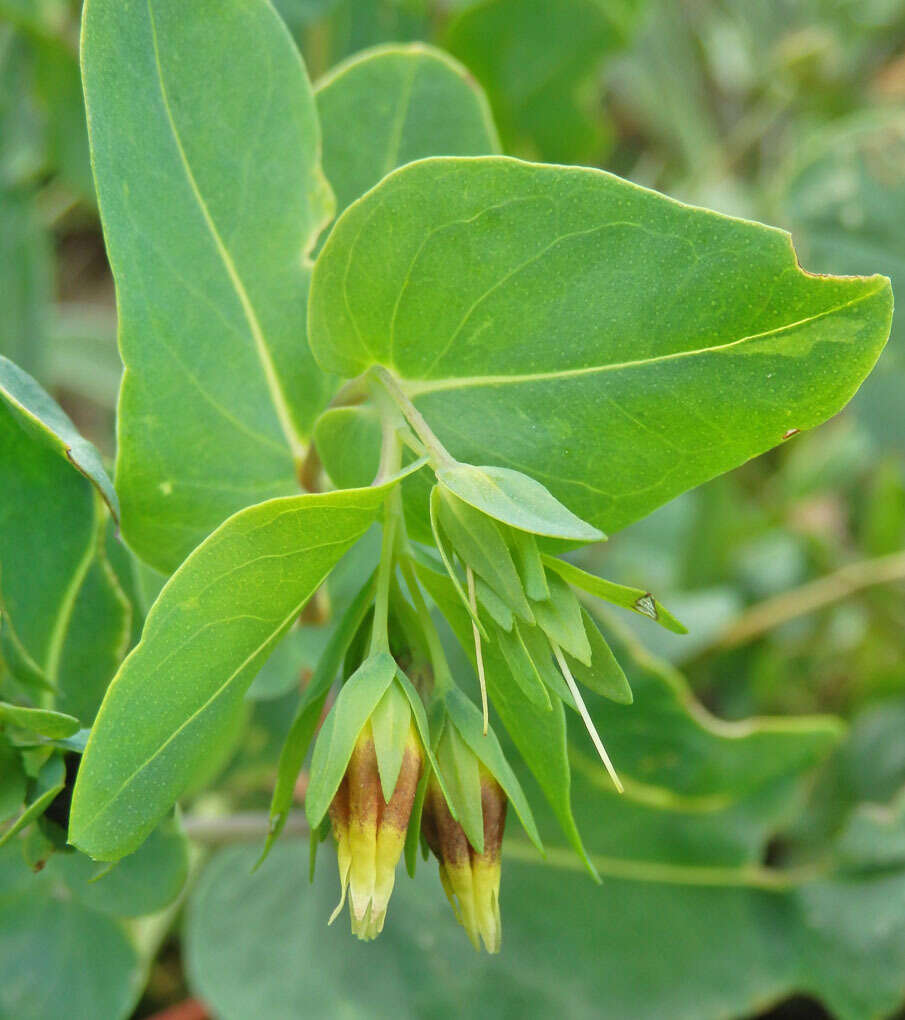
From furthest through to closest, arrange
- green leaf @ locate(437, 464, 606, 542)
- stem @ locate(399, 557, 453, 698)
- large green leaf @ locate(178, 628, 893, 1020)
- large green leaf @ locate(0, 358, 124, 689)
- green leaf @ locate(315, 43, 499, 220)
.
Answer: large green leaf @ locate(178, 628, 893, 1020) < green leaf @ locate(315, 43, 499, 220) < large green leaf @ locate(0, 358, 124, 689) < stem @ locate(399, 557, 453, 698) < green leaf @ locate(437, 464, 606, 542)

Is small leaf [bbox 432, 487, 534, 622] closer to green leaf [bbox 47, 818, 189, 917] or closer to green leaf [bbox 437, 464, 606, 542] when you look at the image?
green leaf [bbox 437, 464, 606, 542]

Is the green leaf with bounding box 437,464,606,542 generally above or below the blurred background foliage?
above

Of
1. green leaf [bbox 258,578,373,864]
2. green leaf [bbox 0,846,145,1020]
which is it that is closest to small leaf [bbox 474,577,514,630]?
green leaf [bbox 258,578,373,864]

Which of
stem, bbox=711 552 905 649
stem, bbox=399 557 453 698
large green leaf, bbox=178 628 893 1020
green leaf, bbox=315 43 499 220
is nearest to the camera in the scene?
stem, bbox=399 557 453 698

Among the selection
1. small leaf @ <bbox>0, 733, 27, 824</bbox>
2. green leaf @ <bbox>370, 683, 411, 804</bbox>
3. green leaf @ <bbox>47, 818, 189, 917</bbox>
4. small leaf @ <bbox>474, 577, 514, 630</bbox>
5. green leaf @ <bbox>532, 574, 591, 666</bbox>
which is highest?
small leaf @ <bbox>474, 577, 514, 630</bbox>

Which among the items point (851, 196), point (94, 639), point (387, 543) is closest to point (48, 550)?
point (94, 639)

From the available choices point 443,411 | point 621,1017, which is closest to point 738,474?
point 621,1017

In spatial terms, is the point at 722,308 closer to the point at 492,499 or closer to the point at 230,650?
the point at 492,499

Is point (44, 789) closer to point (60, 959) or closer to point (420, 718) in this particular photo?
point (420, 718)
